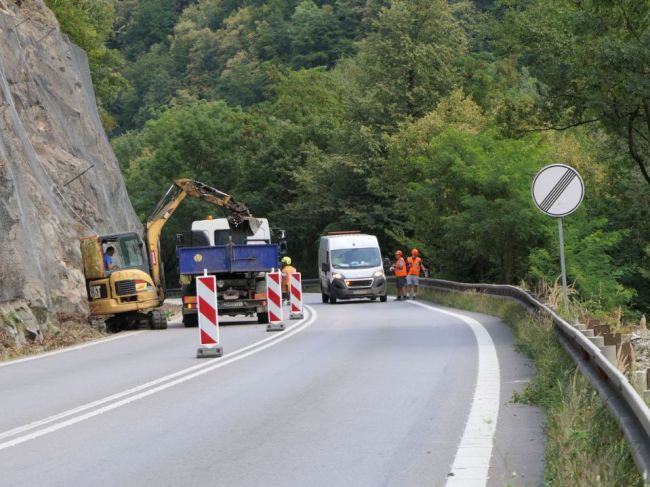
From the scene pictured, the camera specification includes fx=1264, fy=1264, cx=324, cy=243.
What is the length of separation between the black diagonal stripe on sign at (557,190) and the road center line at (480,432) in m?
2.73

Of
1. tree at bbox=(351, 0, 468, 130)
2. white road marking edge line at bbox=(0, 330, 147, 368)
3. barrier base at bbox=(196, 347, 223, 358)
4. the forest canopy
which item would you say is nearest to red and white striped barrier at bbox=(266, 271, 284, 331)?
white road marking edge line at bbox=(0, 330, 147, 368)

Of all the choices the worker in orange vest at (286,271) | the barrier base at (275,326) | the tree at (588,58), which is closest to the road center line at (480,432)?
the barrier base at (275,326)

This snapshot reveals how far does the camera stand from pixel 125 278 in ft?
99.2

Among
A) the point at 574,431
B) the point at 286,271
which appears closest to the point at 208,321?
the point at 574,431

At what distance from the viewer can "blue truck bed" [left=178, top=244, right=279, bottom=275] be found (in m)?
30.3

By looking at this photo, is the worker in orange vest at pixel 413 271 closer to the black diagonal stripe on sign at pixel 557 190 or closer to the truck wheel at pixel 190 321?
the truck wheel at pixel 190 321

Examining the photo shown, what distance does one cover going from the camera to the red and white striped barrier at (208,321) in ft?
60.8

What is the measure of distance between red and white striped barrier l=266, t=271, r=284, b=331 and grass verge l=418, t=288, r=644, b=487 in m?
10.5

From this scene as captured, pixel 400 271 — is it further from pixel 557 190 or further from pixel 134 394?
pixel 134 394

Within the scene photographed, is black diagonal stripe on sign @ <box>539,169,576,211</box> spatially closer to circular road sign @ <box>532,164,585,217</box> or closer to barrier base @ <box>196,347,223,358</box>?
circular road sign @ <box>532,164,585,217</box>

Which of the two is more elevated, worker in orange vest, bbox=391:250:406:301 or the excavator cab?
the excavator cab

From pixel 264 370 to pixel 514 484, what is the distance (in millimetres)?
8651

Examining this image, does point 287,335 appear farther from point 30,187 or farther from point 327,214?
point 327,214

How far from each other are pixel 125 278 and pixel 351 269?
14.2 meters
